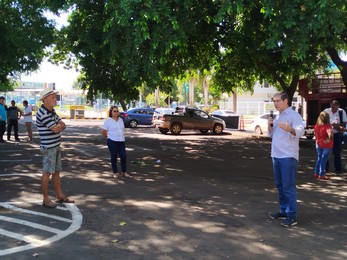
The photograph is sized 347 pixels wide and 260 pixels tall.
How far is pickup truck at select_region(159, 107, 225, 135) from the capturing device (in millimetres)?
24719

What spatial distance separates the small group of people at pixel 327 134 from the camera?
9453mm

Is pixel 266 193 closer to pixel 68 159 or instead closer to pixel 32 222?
pixel 32 222

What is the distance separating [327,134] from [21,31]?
9356 millimetres

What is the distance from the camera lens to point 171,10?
26.0 ft

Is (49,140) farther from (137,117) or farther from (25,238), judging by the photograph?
(137,117)

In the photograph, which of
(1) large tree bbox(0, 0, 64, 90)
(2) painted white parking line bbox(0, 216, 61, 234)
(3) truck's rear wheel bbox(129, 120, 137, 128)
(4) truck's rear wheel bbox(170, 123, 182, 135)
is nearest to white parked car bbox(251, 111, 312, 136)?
(4) truck's rear wheel bbox(170, 123, 182, 135)

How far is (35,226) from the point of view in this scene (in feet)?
18.7

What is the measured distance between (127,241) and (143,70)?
172 inches

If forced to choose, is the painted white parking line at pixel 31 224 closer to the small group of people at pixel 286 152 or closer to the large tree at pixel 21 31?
the small group of people at pixel 286 152

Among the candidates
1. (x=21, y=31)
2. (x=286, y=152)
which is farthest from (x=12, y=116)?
(x=286, y=152)

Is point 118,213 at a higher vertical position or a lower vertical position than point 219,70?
lower

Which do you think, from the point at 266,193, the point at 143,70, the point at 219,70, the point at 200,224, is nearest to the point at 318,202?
the point at 266,193

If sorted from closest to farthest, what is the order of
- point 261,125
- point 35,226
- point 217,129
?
1. point 35,226
2. point 261,125
3. point 217,129

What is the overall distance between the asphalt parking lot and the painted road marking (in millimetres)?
12
